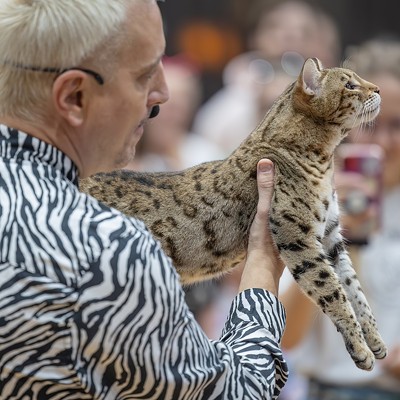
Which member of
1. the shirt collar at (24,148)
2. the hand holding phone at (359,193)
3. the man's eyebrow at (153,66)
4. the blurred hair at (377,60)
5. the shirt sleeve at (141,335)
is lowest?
the shirt sleeve at (141,335)

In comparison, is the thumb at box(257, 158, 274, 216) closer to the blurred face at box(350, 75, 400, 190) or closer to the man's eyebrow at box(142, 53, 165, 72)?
the man's eyebrow at box(142, 53, 165, 72)

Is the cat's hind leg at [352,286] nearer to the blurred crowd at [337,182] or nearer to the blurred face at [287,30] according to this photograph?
the blurred crowd at [337,182]

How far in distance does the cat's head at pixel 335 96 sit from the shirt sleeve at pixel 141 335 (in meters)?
0.72

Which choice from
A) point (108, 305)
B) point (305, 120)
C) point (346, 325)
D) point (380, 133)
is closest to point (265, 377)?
point (108, 305)

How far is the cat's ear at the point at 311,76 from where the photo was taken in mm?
1764

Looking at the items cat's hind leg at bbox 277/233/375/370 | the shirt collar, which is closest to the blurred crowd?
cat's hind leg at bbox 277/233/375/370

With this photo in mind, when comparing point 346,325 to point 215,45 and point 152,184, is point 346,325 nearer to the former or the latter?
point 152,184

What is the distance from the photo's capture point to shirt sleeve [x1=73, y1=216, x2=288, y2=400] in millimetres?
1073

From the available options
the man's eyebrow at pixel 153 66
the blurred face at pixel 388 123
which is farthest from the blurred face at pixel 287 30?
the man's eyebrow at pixel 153 66

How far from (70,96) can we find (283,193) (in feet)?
2.03

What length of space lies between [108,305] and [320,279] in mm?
602

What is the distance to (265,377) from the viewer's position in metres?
1.23

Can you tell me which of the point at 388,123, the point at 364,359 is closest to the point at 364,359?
the point at 364,359

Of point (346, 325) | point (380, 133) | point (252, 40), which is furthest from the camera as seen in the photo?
point (252, 40)
